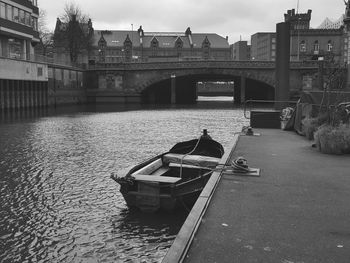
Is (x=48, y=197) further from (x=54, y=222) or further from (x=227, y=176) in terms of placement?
(x=227, y=176)

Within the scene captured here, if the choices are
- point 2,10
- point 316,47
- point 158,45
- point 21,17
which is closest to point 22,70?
point 2,10

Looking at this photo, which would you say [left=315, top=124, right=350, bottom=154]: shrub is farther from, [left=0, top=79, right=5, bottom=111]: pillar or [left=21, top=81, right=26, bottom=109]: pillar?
[left=21, top=81, right=26, bottom=109]: pillar

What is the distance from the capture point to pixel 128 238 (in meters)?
10.4

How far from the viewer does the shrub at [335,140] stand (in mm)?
14086

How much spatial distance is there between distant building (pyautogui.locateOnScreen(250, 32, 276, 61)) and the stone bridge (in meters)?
71.2

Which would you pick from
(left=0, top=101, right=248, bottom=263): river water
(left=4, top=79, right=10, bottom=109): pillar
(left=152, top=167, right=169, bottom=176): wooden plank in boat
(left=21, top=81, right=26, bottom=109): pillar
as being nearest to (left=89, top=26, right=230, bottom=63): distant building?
(left=21, top=81, right=26, bottom=109): pillar

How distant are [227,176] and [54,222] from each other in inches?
190

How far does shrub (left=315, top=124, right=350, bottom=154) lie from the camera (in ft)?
46.2

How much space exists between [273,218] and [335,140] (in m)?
7.55

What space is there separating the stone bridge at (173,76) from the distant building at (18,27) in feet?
58.4

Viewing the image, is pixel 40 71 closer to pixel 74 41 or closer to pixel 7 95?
pixel 7 95

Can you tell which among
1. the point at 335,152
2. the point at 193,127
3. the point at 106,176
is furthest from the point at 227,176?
the point at 193,127

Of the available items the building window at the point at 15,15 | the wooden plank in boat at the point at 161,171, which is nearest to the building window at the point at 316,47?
the building window at the point at 15,15

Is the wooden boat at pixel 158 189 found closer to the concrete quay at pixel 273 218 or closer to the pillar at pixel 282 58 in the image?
the concrete quay at pixel 273 218
